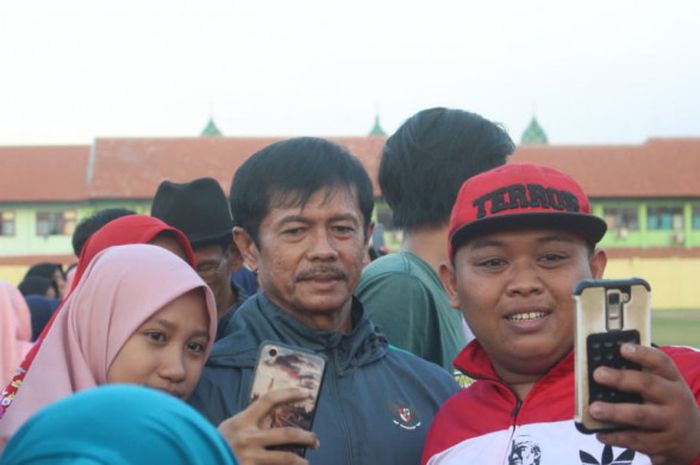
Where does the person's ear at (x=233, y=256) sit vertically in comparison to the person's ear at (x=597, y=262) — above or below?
below

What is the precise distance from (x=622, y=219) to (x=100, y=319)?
4268 centimetres

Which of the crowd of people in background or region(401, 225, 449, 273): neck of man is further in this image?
region(401, 225, 449, 273): neck of man

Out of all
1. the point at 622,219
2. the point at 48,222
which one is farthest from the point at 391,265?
the point at 622,219

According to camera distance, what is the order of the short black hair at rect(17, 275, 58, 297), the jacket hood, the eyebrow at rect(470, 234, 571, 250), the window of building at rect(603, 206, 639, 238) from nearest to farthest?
the eyebrow at rect(470, 234, 571, 250) → the jacket hood → the short black hair at rect(17, 275, 58, 297) → the window of building at rect(603, 206, 639, 238)

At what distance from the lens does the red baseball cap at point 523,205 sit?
2.40 m

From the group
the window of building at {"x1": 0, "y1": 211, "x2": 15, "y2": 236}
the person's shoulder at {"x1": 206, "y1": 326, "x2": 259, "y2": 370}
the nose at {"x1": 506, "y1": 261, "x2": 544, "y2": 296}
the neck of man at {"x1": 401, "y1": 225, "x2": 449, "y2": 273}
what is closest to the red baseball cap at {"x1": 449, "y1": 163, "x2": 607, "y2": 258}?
the nose at {"x1": 506, "y1": 261, "x2": 544, "y2": 296}

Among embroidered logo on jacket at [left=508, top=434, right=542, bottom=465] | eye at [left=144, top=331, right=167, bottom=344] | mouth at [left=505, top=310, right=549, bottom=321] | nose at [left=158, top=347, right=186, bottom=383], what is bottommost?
embroidered logo on jacket at [left=508, top=434, right=542, bottom=465]

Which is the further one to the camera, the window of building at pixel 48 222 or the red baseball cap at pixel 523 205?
the window of building at pixel 48 222

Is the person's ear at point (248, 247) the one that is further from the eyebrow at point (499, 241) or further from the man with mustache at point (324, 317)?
the eyebrow at point (499, 241)

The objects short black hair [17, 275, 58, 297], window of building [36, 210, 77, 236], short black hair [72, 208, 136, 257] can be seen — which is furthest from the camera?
window of building [36, 210, 77, 236]

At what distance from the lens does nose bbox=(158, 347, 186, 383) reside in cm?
246

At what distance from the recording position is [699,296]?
4334 cm

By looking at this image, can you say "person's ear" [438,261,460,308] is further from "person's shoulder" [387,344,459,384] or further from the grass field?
→ the grass field

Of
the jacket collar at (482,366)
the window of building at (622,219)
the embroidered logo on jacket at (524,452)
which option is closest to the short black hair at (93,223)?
the jacket collar at (482,366)
